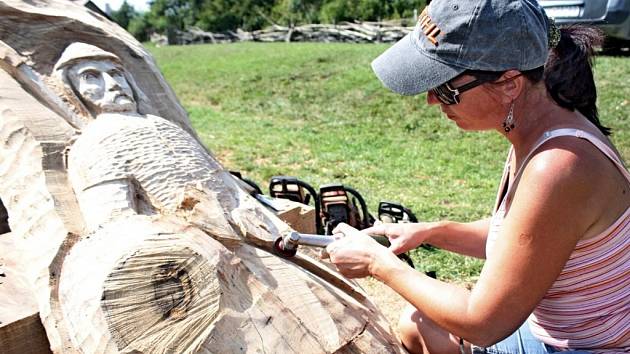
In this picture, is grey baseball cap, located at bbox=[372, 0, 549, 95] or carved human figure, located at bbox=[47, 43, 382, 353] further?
carved human figure, located at bbox=[47, 43, 382, 353]

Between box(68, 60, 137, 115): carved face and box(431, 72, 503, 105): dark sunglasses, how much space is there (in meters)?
1.42

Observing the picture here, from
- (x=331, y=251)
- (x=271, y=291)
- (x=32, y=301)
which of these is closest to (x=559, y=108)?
(x=331, y=251)

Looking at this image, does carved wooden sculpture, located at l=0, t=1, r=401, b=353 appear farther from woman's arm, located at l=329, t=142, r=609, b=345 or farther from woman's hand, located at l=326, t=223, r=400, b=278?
woman's arm, located at l=329, t=142, r=609, b=345

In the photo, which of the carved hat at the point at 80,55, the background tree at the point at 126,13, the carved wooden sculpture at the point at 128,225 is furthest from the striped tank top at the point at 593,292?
the background tree at the point at 126,13

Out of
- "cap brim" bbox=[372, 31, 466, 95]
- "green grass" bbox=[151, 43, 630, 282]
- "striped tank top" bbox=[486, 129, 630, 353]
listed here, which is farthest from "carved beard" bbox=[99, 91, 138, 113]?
"green grass" bbox=[151, 43, 630, 282]

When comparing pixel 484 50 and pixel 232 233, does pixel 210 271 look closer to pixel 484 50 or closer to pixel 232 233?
pixel 232 233

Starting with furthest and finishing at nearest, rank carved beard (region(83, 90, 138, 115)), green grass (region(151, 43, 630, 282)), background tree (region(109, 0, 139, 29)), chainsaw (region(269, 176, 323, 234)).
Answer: background tree (region(109, 0, 139, 29)) < green grass (region(151, 43, 630, 282)) < chainsaw (region(269, 176, 323, 234)) < carved beard (region(83, 90, 138, 115))

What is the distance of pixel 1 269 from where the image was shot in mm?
1968

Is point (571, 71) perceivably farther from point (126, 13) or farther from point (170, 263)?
point (126, 13)

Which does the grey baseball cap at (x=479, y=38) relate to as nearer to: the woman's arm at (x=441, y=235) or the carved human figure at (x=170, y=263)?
the woman's arm at (x=441, y=235)

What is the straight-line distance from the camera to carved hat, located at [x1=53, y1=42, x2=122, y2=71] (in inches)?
97.5

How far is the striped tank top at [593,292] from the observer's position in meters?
1.45

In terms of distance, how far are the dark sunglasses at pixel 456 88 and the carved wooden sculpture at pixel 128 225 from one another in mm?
722

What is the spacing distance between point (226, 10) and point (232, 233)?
112 ft
